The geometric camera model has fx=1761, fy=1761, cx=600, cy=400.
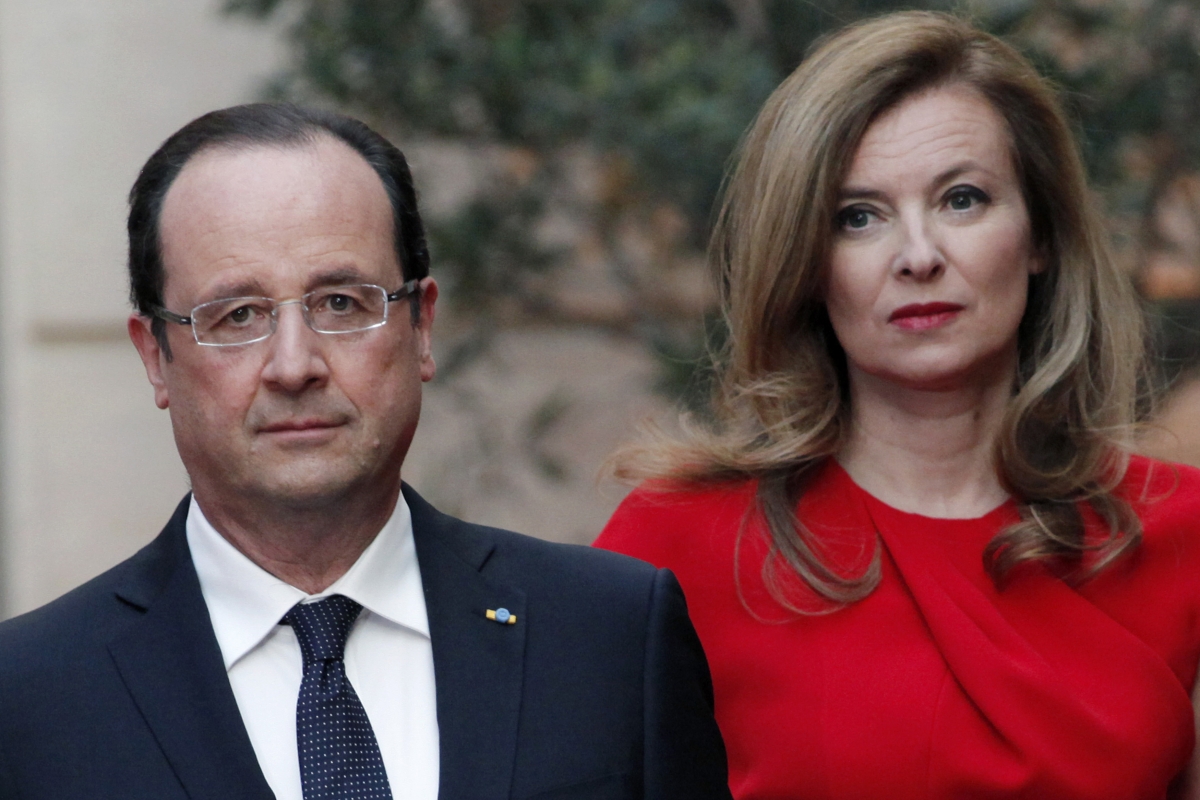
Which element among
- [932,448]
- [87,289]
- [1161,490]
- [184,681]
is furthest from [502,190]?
[184,681]

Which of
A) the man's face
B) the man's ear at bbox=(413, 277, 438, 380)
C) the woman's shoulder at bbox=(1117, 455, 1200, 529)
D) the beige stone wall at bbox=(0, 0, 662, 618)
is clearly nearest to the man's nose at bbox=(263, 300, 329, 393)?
the man's face

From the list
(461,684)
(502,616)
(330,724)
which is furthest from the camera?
(502,616)

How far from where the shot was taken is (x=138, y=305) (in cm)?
250

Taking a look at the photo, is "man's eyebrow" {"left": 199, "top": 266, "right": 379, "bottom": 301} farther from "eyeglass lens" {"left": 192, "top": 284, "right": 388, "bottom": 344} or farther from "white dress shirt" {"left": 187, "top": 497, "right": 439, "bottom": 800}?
"white dress shirt" {"left": 187, "top": 497, "right": 439, "bottom": 800}

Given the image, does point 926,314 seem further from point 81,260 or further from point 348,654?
point 81,260

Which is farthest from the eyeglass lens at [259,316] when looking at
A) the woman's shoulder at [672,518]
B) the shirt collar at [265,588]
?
the woman's shoulder at [672,518]

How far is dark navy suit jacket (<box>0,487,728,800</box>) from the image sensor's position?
2.19 meters

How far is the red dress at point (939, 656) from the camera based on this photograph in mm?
2863

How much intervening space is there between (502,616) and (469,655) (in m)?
0.09

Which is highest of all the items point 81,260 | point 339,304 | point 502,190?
point 339,304

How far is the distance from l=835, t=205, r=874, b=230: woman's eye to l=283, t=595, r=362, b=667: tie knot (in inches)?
47.1

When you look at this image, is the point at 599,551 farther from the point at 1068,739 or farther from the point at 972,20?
the point at 972,20

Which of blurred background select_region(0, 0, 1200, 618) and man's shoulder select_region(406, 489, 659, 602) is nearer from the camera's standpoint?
man's shoulder select_region(406, 489, 659, 602)

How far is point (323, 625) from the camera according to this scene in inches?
92.6
